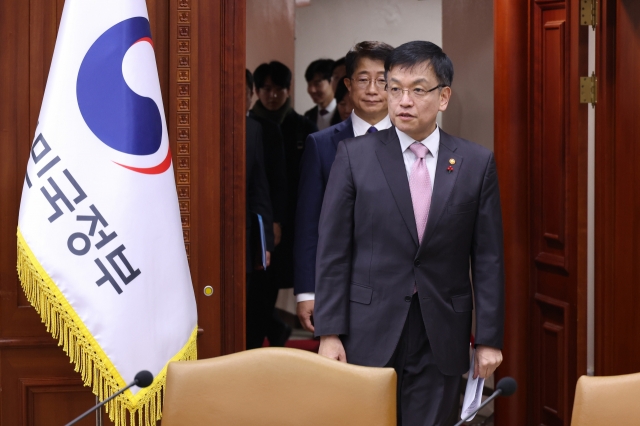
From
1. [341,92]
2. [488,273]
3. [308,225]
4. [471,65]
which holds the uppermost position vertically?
[471,65]

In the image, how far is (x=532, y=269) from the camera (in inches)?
143

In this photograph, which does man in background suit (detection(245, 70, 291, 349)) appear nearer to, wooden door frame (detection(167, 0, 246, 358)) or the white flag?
wooden door frame (detection(167, 0, 246, 358))

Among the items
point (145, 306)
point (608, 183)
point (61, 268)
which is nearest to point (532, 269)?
point (608, 183)

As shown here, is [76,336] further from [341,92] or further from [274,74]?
[274,74]

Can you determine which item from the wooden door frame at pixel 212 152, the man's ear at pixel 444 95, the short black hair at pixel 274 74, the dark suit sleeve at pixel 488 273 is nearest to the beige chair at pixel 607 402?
the dark suit sleeve at pixel 488 273

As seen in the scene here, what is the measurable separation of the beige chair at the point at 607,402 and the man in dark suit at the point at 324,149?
129cm

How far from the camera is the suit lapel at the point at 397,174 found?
2.47 m

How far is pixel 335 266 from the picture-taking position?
248cm

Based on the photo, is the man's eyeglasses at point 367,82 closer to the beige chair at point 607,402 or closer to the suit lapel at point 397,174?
the suit lapel at point 397,174

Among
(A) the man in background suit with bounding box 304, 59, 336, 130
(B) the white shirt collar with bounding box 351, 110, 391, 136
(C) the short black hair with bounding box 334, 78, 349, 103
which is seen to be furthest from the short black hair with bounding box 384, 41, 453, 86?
(A) the man in background suit with bounding box 304, 59, 336, 130

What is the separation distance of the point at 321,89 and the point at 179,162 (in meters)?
2.31

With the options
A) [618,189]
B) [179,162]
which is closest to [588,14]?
[618,189]

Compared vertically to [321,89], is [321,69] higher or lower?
higher

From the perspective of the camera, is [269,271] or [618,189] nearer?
[618,189]
